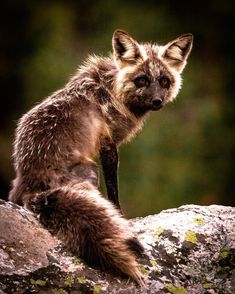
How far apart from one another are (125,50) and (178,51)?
67 centimetres

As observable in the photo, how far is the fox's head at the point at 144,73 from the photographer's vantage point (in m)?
7.67

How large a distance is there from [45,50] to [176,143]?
3.92 metres

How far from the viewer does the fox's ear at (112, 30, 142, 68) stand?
7.86 m

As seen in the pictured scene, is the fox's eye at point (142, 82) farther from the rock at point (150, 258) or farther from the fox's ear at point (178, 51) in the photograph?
the rock at point (150, 258)

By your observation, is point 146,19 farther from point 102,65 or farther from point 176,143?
point 102,65

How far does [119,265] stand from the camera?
536 centimetres

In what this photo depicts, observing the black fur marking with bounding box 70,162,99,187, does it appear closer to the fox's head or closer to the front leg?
the front leg

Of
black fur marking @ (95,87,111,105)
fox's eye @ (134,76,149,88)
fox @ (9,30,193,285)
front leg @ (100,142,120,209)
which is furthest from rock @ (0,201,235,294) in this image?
fox's eye @ (134,76,149,88)

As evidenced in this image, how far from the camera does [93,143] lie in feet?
22.9

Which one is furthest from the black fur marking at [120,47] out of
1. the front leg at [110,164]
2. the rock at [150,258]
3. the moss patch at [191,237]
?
the moss patch at [191,237]

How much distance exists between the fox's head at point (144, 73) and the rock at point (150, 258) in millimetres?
1555

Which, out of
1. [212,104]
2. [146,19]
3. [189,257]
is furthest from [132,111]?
[146,19]

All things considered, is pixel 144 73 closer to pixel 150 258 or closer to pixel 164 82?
pixel 164 82

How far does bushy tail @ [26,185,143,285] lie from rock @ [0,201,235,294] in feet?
0.26
